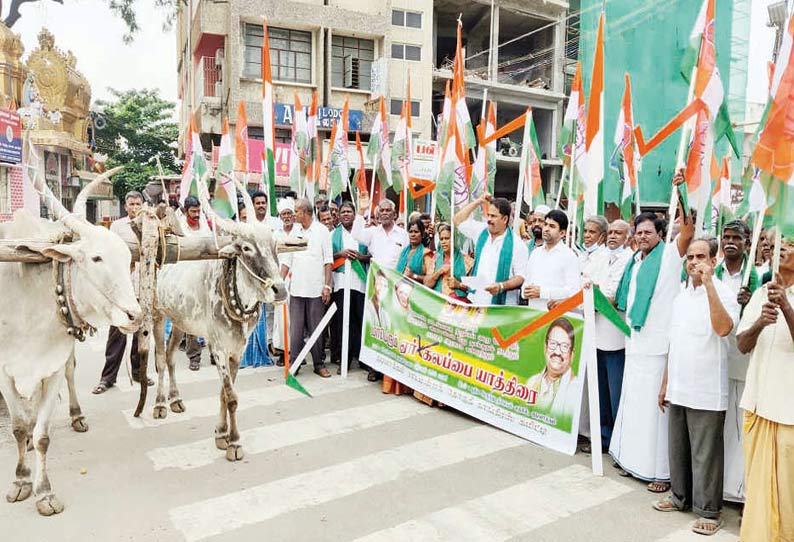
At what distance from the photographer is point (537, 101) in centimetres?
2627

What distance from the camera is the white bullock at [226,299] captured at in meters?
4.51

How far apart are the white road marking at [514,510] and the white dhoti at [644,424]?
0.22m

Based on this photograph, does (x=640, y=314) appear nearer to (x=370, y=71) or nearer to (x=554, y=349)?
(x=554, y=349)

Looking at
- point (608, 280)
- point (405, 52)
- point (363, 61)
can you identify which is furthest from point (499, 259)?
point (405, 52)

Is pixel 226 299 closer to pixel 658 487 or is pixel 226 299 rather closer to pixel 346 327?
pixel 346 327

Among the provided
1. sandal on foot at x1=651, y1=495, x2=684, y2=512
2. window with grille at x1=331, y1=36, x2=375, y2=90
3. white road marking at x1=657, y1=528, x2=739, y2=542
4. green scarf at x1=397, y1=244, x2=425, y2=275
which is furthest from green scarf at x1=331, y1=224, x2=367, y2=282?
window with grille at x1=331, y1=36, x2=375, y2=90

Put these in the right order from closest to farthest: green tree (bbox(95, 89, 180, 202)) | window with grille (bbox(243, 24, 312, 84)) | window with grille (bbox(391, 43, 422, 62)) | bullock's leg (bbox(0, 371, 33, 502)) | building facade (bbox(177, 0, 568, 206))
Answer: bullock's leg (bbox(0, 371, 33, 502))
building facade (bbox(177, 0, 568, 206))
window with grille (bbox(243, 24, 312, 84))
window with grille (bbox(391, 43, 422, 62))
green tree (bbox(95, 89, 180, 202))

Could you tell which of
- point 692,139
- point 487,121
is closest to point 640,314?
point 692,139

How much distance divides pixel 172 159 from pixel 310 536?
3514cm

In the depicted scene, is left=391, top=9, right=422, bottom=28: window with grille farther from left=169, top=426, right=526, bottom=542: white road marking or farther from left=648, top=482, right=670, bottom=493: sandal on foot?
left=648, top=482, right=670, bottom=493: sandal on foot

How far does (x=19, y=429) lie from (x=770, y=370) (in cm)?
461

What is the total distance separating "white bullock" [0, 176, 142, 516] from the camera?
12.0 feet

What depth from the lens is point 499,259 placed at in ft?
18.6

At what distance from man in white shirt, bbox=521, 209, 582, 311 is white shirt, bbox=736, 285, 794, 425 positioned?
1.82 m
